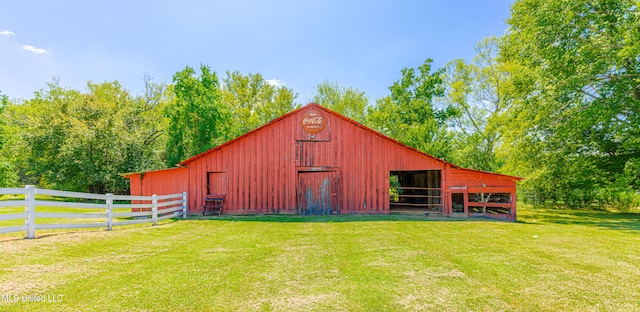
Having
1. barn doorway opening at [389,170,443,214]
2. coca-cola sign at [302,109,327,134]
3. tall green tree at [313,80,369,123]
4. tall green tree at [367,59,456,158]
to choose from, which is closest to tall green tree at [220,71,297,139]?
tall green tree at [313,80,369,123]

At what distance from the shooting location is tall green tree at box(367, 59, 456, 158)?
2402 cm

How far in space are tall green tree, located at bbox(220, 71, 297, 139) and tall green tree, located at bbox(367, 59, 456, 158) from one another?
33.7 feet

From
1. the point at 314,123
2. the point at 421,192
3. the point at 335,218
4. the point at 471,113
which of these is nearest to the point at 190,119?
the point at 314,123

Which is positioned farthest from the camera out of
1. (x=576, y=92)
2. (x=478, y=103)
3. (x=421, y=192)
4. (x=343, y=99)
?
(x=343, y=99)

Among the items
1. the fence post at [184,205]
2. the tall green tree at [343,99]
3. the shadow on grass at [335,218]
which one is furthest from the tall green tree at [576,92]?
Result: the fence post at [184,205]

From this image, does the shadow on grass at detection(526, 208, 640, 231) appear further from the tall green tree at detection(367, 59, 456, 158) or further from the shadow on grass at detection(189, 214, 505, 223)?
the tall green tree at detection(367, 59, 456, 158)

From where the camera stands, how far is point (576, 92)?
1457 centimetres

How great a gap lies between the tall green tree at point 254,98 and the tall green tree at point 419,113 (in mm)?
10276

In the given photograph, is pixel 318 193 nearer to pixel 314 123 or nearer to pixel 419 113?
pixel 314 123

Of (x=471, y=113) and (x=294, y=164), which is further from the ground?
(x=471, y=113)

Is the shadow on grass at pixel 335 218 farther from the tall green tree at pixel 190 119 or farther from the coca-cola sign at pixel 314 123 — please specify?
the tall green tree at pixel 190 119

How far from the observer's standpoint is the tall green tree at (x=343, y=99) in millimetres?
30281

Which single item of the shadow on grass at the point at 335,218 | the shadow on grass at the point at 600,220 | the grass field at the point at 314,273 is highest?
the grass field at the point at 314,273

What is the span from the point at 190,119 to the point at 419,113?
59.1 feet
